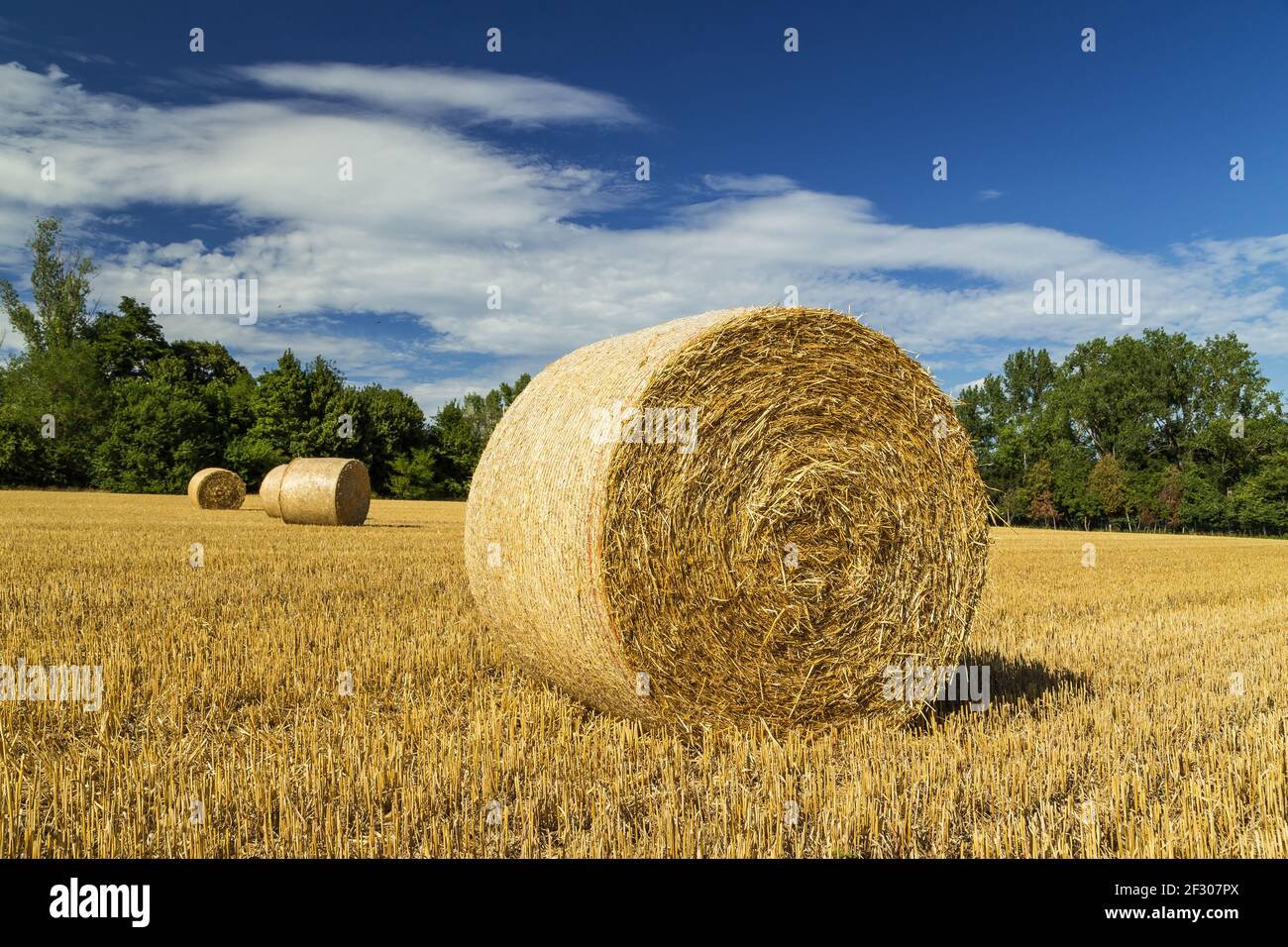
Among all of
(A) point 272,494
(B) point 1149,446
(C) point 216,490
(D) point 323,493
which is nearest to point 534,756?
(D) point 323,493

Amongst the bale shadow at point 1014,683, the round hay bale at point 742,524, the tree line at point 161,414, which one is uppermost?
the tree line at point 161,414

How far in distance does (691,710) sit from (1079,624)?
586 centimetres

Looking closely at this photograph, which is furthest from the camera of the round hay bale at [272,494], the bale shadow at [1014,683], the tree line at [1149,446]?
the tree line at [1149,446]

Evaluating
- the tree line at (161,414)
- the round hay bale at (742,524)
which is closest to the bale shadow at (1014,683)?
the round hay bale at (742,524)

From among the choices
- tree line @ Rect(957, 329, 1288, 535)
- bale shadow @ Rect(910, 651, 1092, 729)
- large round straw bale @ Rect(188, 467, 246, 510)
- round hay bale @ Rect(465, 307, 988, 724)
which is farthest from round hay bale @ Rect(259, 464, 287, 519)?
tree line @ Rect(957, 329, 1288, 535)

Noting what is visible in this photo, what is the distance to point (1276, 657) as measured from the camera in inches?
297

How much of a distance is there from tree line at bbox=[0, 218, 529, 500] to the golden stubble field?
39.7 meters

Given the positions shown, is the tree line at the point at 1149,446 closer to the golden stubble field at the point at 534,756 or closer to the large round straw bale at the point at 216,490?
the large round straw bale at the point at 216,490

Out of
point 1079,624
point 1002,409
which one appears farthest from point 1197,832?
point 1002,409

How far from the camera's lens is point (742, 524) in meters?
5.38

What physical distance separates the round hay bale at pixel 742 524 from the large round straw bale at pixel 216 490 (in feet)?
Result: 88.2

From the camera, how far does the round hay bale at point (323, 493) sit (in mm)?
21047

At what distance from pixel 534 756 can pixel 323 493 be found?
18.0 metres

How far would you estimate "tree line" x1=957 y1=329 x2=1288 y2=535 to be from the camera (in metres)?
54.8
